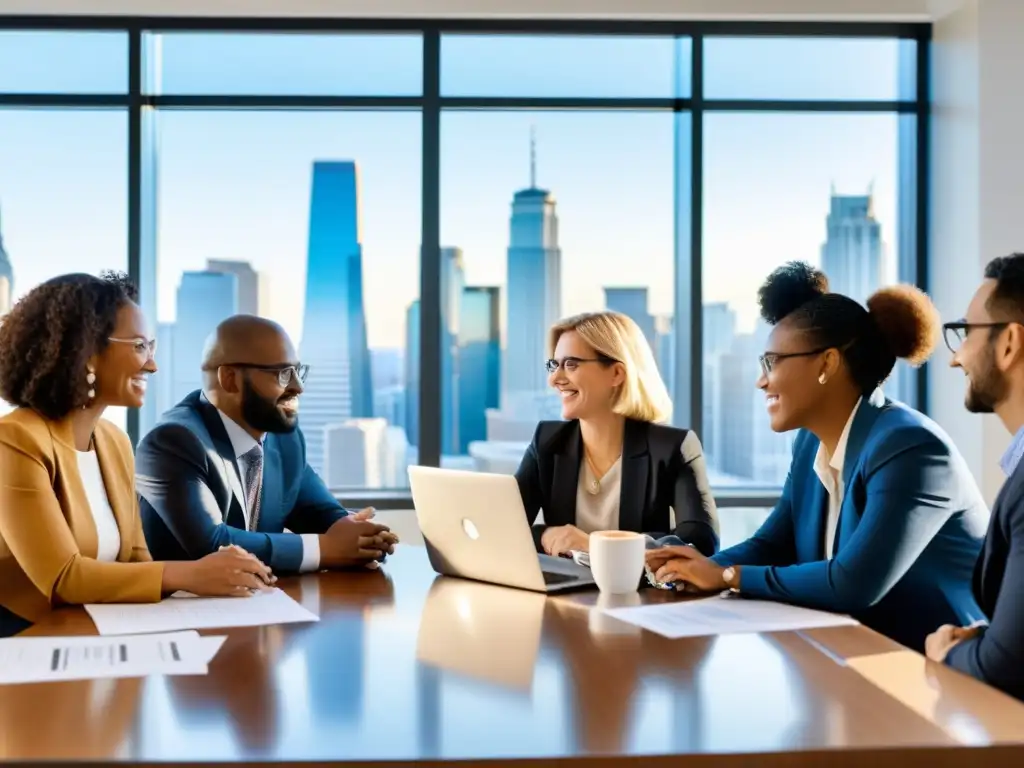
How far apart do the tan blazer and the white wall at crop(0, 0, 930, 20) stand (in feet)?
10.3

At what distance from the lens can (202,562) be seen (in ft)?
6.40

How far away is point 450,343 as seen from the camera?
198 inches

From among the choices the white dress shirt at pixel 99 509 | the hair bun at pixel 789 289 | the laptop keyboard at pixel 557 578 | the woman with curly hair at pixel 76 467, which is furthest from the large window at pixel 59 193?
the hair bun at pixel 789 289

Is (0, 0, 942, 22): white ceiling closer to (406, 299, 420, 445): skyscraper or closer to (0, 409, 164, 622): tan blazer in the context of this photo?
(406, 299, 420, 445): skyscraper

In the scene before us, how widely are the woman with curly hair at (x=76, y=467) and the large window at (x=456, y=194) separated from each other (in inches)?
103

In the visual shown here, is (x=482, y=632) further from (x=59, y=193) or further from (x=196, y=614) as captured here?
(x=59, y=193)

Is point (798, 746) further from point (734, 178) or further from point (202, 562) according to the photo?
point (734, 178)

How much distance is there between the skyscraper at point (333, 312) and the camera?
4.97 m

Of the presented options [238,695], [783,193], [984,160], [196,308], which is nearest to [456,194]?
[196,308]

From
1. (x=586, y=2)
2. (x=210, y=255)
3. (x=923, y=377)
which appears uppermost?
(x=586, y=2)

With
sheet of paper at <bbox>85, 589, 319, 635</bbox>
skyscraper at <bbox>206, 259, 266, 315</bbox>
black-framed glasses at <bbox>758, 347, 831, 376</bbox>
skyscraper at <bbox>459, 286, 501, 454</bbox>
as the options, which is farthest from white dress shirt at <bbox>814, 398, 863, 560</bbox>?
skyscraper at <bbox>206, 259, 266, 315</bbox>

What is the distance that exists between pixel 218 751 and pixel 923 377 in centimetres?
460

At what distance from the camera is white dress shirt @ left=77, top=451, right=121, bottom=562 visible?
7.02 ft

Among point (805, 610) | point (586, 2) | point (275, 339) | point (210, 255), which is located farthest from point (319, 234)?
point (805, 610)
